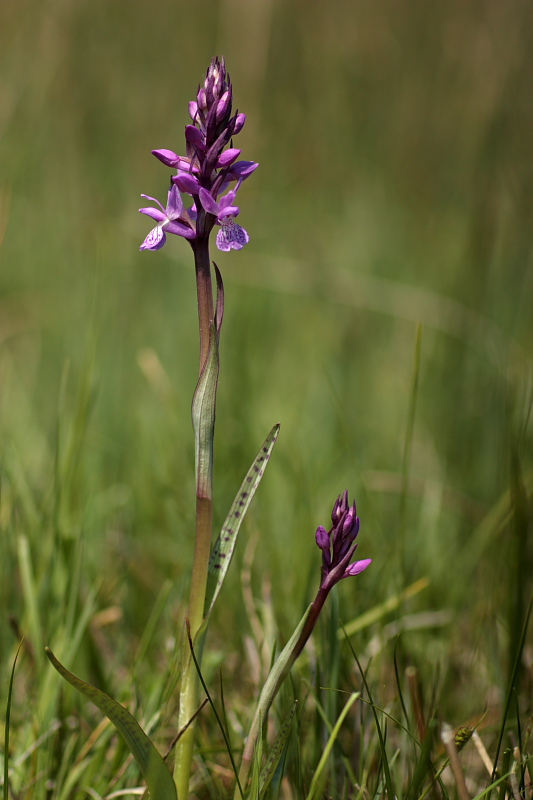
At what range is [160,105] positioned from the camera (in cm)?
573

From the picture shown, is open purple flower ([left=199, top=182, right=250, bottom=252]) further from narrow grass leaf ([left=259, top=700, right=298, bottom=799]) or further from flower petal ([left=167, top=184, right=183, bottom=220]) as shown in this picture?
narrow grass leaf ([left=259, top=700, right=298, bottom=799])

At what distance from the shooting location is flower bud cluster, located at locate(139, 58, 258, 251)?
47.1 inches

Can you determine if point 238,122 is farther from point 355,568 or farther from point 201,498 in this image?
point 355,568

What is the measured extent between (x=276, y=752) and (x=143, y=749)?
8.4 inches

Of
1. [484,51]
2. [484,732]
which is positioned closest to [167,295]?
[484,51]

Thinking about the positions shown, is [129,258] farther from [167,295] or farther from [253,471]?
[253,471]

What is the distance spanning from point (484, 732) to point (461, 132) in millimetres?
4414

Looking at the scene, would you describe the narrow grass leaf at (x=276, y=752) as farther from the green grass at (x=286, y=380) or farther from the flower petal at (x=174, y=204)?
the flower petal at (x=174, y=204)

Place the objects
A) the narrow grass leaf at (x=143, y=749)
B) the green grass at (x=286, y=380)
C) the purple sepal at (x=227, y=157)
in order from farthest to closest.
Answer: the green grass at (x=286, y=380) < the purple sepal at (x=227, y=157) < the narrow grass leaf at (x=143, y=749)

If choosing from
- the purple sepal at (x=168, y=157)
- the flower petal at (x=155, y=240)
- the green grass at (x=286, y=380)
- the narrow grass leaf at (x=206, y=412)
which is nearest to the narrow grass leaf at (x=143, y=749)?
the green grass at (x=286, y=380)

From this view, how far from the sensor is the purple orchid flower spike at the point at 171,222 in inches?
47.8

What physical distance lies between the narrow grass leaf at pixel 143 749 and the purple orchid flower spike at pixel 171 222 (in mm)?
716

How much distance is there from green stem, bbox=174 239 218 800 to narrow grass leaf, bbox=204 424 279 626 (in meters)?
0.03

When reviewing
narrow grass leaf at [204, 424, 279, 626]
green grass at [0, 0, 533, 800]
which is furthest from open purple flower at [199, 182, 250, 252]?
green grass at [0, 0, 533, 800]
